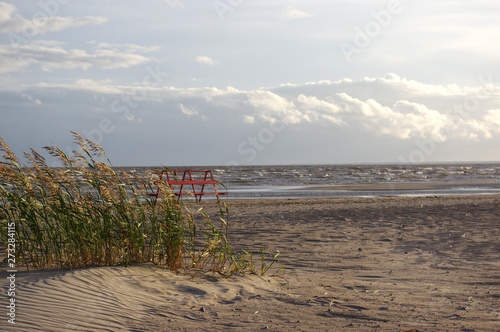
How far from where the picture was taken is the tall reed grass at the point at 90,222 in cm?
550

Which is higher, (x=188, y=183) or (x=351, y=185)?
(x=188, y=183)

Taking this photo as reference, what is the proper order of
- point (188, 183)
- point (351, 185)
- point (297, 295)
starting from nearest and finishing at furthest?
point (297, 295) → point (188, 183) → point (351, 185)

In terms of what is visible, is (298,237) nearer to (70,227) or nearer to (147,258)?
(147,258)

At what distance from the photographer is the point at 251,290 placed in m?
5.21

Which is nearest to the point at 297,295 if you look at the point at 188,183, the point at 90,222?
the point at 90,222

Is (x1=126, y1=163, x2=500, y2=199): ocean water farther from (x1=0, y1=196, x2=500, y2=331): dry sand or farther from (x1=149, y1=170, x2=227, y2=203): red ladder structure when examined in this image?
(x1=0, y1=196, x2=500, y2=331): dry sand

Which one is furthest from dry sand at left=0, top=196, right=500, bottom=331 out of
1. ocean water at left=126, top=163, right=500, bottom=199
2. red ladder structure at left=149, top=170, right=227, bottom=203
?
ocean water at left=126, top=163, right=500, bottom=199

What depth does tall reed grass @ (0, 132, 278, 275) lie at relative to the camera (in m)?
5.50

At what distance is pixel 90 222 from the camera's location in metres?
5.57

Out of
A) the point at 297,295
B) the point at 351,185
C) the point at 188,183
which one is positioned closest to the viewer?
the point at 297,295

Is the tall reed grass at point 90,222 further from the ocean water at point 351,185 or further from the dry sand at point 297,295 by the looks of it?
the ocean water at point 351,185

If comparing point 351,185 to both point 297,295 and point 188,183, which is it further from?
point 297,295

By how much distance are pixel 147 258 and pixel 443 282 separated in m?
3.87

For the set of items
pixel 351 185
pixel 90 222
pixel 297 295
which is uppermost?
pixel 90 222
